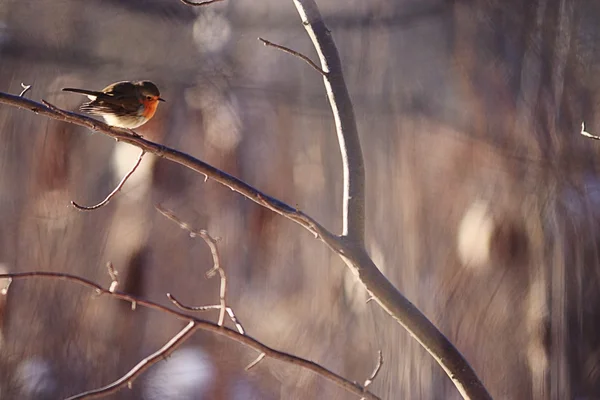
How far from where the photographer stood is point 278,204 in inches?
26.2

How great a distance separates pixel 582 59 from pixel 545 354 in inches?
20.7

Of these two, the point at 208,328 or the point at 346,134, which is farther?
the point at 346,134

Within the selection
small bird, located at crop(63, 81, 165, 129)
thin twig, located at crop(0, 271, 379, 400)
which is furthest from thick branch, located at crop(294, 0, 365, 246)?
small bird, located at crop(63, 81, 165, 129)

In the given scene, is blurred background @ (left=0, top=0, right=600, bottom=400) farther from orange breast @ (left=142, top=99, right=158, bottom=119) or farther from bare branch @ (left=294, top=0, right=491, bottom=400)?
bare branch @ (left=294, top=0, right=491, bottom=400)

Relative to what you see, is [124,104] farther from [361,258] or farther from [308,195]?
[361,258]

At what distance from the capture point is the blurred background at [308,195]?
124cm

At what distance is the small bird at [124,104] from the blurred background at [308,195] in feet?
1.00

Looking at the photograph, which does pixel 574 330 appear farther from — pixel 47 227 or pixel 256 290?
pixel 47 227

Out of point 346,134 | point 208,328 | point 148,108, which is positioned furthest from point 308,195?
point 208,328

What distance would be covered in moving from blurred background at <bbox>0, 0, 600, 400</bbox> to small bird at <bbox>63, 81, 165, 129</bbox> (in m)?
0.30

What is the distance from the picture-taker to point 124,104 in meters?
1.06

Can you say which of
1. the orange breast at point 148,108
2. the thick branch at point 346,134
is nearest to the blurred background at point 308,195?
the orange breast at point 148,108

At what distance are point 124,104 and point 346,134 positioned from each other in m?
0.46

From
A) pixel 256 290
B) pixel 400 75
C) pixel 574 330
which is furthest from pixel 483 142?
pixel 256 290
